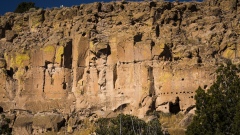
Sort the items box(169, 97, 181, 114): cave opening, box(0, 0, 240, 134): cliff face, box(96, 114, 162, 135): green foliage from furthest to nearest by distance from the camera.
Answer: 1. box(0, 0, 240, 134): cliff face
2. box(169, 97, 181, 114): cave opening
3. box(96, 114, 162, 135): green foliage

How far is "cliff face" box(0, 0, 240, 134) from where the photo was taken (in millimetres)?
43844

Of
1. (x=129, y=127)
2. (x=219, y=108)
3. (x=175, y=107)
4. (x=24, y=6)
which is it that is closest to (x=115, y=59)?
(x=175, y=107)

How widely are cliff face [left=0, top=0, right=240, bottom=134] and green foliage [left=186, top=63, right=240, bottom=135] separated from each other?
10285mm

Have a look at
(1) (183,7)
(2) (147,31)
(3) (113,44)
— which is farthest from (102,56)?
(1) (183,7)

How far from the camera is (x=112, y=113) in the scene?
44844 mm

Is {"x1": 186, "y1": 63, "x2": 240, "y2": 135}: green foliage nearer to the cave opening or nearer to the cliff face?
the cliff face

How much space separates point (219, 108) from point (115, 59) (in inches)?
667

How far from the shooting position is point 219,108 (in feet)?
101

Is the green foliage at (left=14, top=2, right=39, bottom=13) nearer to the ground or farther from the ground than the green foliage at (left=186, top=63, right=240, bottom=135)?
farther from the ground

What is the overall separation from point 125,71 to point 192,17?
7304mm

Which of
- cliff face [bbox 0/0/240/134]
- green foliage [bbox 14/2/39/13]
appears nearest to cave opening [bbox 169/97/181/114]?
cliff face [bbox 0/0/240/134]

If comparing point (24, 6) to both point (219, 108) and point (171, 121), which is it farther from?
point (219, 108)

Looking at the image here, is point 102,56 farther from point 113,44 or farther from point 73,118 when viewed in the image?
point 73,118

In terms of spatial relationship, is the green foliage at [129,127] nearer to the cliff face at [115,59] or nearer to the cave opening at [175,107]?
the cave opening at [175,107]
